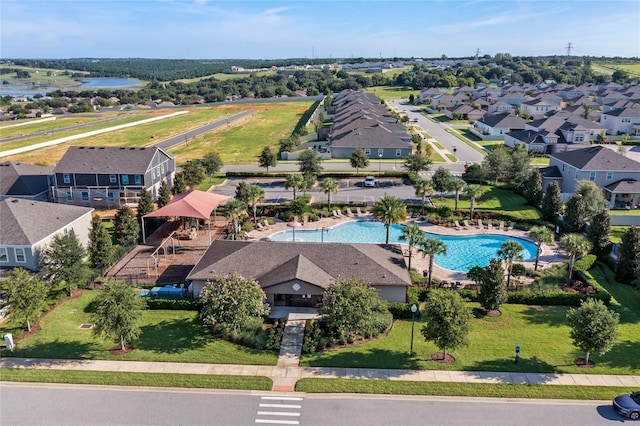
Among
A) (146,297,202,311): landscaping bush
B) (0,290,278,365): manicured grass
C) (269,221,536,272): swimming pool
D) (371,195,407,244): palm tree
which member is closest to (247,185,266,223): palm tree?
(269,221,536,272): swimming pool

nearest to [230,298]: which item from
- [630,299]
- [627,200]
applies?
[630,299]

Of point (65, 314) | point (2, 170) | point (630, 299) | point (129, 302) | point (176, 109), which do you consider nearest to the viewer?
point (129, 302)

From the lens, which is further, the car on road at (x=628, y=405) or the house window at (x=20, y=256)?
the house window at (x=20, y=256)

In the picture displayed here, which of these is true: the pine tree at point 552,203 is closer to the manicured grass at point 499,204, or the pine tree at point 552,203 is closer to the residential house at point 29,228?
the manicured grass at point 499,204

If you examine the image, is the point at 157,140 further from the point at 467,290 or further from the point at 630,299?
the point at 630,299

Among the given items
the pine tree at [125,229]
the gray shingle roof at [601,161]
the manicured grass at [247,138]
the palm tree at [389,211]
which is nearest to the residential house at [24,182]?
the pine tree at [125,229]

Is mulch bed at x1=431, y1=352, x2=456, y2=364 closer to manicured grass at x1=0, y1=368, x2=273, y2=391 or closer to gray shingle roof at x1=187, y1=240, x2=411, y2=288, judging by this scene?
gray shingle roof at x1=187, y1=240, x2=411, y2=288

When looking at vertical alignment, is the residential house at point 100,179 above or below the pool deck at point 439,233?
above
